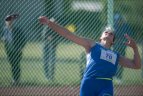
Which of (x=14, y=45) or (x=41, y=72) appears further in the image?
(x=41, y=72)

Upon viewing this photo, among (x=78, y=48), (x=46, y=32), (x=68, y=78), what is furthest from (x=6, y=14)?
(x=78, y=48)

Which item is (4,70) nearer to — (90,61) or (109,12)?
(109,12)

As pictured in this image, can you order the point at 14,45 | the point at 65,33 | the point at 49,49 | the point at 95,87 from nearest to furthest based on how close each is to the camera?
1. the point at 65,33
2. the point at 95,87
3. the point at 14,45
4. the point at 49,49

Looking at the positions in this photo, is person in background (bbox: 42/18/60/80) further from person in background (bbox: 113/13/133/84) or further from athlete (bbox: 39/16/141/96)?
athlete (bbox: 39/16/141/96)

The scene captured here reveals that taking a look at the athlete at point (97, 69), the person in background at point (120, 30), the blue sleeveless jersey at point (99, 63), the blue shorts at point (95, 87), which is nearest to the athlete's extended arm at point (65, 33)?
the athlete at point (97, 69)

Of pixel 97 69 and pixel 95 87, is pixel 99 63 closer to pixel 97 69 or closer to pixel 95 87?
pixel 97 69

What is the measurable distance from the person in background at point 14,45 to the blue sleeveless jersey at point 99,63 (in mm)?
3307

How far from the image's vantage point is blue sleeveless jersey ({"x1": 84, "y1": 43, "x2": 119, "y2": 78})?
20.7 ft

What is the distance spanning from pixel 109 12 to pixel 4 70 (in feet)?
8.87

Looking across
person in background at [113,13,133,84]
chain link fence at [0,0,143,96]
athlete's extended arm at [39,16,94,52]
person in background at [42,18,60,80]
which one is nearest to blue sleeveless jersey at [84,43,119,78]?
athlete's extended arm at [39,16,94,52]

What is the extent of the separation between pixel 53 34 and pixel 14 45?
88 cm

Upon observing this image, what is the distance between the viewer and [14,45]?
950 centimetres

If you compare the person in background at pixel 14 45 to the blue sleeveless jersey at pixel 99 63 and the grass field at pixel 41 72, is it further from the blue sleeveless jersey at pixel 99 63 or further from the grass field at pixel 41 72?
the blue sleeveless jersey at pixel 99 63

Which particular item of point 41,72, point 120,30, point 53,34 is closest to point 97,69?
point 53,34
